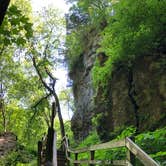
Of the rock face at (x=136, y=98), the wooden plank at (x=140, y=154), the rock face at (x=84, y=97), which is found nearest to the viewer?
the wooden plank at (x=140, y=154)

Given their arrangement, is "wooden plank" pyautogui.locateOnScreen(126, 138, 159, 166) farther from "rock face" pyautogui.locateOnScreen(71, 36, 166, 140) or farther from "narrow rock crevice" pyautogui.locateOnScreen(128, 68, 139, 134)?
"narrow rock crevice" pyautogui.locateOnScreen(128, 68, 139, 134)

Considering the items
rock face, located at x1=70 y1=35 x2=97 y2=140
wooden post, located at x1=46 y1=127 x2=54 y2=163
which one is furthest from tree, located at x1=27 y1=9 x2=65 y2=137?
wooden post, located at x1=46 y1=127 x2=54 y2=163

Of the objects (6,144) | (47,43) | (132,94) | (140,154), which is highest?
(47,43)

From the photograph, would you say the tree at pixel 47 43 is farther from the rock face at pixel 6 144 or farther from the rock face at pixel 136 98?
the rock face at pixel 136 98

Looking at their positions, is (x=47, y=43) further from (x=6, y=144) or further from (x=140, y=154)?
(x=140, y=154)

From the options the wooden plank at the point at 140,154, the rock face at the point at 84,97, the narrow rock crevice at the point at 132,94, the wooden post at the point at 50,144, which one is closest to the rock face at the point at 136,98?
the narrow rock crevice at the point at 132,94

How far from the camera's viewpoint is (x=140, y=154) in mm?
4090

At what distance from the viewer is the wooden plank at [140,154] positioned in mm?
3540

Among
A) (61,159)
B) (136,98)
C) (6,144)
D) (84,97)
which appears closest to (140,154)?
(136,98)

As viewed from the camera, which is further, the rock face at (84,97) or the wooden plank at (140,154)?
the rock face at (84,97)

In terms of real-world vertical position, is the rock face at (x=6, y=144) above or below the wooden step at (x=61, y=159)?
above

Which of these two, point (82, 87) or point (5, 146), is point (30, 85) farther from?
point (5, 146)

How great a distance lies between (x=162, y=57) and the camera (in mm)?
Answer: 12078

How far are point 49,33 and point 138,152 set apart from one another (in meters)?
28.4
